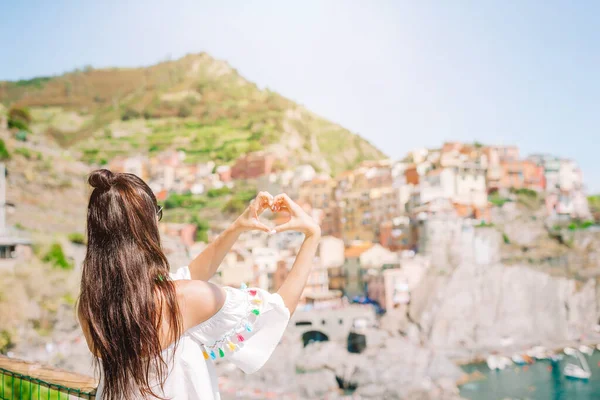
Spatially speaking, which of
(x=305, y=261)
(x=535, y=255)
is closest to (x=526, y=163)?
(x=535, y=255)

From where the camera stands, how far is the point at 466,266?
12047mm

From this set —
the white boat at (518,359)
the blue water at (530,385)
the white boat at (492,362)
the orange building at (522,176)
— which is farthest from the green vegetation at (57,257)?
the orange building at (522,176)

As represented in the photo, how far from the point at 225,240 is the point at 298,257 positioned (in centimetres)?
15

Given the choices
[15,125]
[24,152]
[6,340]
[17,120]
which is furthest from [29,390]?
[17,120]

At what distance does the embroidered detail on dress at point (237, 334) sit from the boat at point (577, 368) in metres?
10.4

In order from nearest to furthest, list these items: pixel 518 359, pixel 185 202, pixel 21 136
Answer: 1. pixel 518 359
2. pixel 21 136
3. pixel 185 202

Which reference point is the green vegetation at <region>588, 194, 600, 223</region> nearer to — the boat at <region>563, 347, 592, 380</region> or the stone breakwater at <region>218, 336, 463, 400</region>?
the boat at <region>563, 347, 592, 380</region>

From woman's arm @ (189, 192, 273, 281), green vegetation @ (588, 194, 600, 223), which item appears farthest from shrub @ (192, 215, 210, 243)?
woman's arm @ (189, 192, 273, 281)

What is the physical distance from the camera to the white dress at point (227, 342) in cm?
54

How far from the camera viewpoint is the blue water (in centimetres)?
855

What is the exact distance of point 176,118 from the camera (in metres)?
23.3

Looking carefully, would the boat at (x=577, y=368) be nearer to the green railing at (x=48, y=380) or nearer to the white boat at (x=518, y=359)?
the white boat at (x=518, y=359)

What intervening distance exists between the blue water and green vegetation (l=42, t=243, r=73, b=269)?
7274 millimetres

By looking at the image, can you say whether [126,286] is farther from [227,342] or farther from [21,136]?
[21,136]
